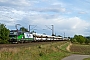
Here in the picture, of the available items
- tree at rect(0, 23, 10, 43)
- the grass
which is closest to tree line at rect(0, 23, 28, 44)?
tree at rect(0, 23, 10, 43)

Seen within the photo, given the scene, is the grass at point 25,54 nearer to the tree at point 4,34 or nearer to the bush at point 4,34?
the bush at point 4,34

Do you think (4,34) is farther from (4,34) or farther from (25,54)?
(25,54)

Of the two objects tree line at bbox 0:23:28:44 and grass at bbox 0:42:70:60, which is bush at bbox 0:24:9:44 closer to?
tree line at bbox 0:23:28:44

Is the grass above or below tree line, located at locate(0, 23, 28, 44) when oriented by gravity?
below

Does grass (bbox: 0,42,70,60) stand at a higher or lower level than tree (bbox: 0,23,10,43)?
lower

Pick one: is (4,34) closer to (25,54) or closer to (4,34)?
(4,34)

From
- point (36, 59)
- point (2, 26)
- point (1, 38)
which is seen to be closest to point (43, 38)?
point (2, 26)

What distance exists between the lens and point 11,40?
62812 millimetres

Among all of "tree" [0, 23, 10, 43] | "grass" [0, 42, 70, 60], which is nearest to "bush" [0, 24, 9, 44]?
"tree" [0, 23, 10, 43]

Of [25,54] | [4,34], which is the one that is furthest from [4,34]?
[25,54]

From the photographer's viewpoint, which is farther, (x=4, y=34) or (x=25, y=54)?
(x=4, y=34)

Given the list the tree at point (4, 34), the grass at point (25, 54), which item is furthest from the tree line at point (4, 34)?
the grass at point (25, 54)

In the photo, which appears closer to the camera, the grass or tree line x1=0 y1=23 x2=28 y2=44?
the grass

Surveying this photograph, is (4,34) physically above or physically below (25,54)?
above
